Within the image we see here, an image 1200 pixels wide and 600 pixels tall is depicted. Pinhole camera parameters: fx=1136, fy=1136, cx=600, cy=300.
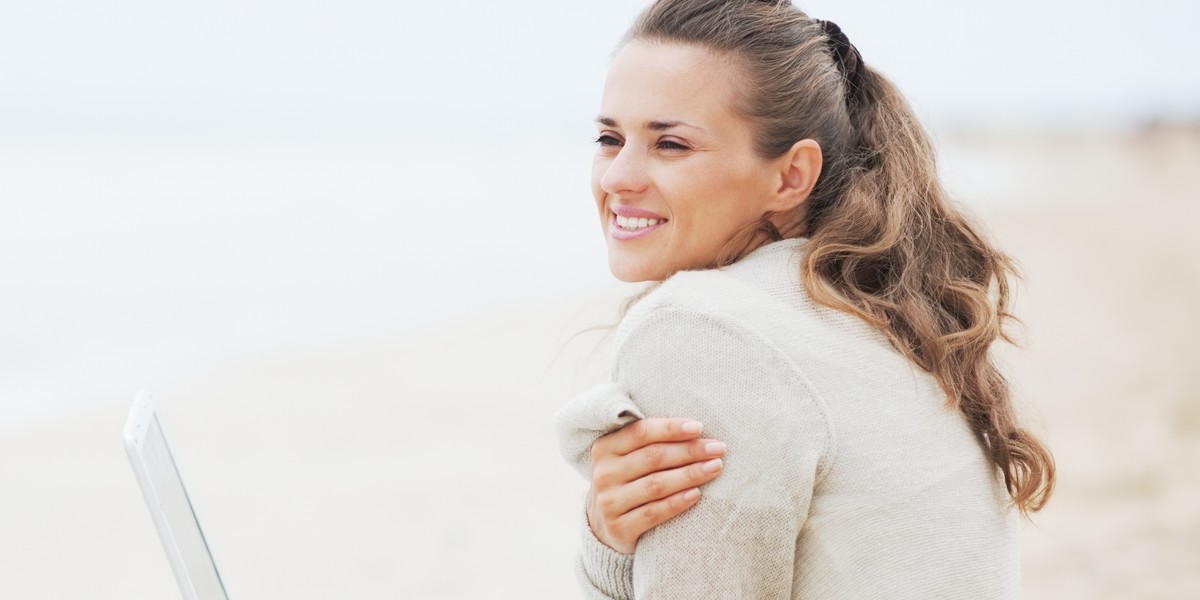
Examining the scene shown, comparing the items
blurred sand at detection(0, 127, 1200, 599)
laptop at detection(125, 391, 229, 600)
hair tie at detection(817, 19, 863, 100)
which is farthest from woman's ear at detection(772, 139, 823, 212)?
blurred sand at detection(0, 127, 1200, 599)

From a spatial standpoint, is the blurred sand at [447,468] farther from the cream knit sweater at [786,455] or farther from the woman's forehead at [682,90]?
the cream knit sweater at [786,455]

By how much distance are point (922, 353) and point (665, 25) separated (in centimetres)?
52

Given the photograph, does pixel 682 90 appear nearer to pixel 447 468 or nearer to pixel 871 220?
pixel 871 220

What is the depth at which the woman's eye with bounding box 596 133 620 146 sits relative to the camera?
1506 mm

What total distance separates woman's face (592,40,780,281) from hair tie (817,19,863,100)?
0.20 metres

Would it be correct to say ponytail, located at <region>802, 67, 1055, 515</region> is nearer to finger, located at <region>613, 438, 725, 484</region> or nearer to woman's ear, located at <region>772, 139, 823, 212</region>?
woman's ear, located at <region>772, 139, 823, 212</region>

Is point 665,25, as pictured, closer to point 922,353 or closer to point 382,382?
point 922,353

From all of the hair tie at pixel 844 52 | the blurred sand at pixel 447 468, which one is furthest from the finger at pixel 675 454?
the blurred sand at pixel 447 468

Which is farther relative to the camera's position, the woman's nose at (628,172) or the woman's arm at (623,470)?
the woman's nose at (628,172)

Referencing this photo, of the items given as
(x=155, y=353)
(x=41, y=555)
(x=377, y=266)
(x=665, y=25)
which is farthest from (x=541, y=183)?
(x=665, y=25)

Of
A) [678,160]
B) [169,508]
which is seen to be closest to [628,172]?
[678,160]

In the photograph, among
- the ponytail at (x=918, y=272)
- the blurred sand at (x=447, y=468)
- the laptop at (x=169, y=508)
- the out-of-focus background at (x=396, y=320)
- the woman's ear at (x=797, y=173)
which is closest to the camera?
the laptop at (x=169, y=508)

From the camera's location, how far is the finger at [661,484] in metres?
1.13

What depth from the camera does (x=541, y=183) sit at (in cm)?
1293
